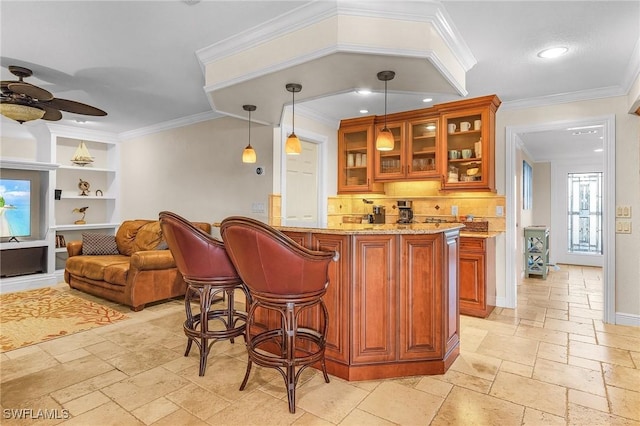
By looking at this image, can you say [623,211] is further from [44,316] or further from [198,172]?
[44,316]

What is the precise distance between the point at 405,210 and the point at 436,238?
8.17 feet

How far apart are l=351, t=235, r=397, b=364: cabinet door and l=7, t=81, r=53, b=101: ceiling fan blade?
2805 mm

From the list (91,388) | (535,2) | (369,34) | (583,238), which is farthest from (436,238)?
(583,238)

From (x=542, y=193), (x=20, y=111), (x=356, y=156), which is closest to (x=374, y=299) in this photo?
(x=356, y=156)

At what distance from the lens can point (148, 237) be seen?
4711 mm

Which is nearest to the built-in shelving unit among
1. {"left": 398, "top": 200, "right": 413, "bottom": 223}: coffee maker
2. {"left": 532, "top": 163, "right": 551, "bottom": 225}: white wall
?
{"left": 398, "top": 200, "right": 413, "bottom": 223}: coffee maker

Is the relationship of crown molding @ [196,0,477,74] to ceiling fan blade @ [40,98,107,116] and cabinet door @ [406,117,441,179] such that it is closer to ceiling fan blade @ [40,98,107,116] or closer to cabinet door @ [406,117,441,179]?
ceiling fan blade @ [40,98,107,116]

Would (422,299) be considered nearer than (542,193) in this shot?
Yes

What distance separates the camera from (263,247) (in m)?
1.94

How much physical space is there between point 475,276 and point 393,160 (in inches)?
74.7

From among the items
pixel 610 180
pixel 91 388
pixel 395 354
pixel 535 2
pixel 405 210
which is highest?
pixel 535 2

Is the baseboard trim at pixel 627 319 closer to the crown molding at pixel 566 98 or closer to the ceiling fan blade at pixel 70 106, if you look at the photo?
the crown molding at pixel 566 98

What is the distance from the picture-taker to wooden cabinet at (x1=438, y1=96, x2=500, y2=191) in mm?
4047

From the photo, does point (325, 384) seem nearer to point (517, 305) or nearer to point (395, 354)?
point (395, 354)
